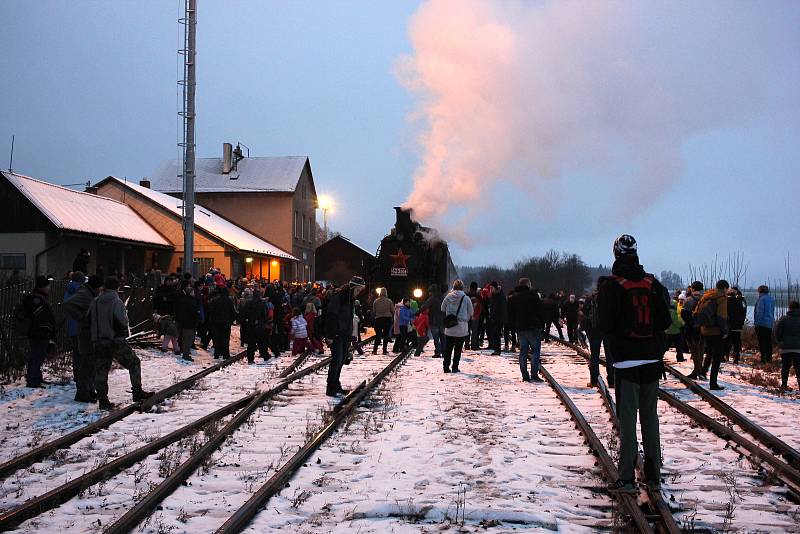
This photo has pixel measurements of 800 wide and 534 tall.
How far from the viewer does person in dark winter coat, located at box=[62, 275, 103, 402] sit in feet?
32.7

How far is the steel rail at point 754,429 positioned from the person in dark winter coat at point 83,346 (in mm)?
8622

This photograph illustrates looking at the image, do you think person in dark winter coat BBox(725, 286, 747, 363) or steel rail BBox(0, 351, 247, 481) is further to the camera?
person in dark winter coat BBox(725, 286, 747, 363)

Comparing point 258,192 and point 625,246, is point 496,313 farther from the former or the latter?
point 258,192

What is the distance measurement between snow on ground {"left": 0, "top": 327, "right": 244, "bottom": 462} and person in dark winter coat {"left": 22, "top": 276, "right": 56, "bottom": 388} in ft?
0.91

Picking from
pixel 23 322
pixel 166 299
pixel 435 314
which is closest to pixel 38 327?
pixel 23 322

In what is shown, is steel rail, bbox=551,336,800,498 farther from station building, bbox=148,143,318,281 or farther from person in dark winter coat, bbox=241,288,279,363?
station building, bbox=148,143,318,281

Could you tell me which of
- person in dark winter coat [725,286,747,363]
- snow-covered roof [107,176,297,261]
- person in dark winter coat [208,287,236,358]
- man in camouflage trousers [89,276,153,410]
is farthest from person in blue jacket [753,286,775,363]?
snow-covered roof [107,176,297,261]

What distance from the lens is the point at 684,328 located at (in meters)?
16.4

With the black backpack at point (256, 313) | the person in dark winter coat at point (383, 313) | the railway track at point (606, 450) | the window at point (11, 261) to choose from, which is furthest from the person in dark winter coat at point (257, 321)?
the window at point (11, 261)

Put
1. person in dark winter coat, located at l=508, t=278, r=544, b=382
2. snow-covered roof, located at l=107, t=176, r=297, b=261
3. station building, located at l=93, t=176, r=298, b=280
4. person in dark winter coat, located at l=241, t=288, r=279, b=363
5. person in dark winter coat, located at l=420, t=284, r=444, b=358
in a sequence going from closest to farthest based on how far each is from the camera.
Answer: person in dark winter coat, located at l=508, t=278, r=544, b=382
person in dark winter coat, located at l=241, t=288, r=279, b=363
person in dark winter coat, located at l=420, t=284, r=444, b=358
station building, located at l=93, t=176, r=298, b=280
snow-covered roof, located at l=107, t=176, r=297, b=261

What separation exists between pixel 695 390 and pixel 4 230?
24.8 meters

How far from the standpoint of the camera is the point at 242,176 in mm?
50625

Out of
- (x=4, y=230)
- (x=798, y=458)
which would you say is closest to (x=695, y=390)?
(x=798, y=458)

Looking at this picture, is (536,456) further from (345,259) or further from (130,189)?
(345,259)
